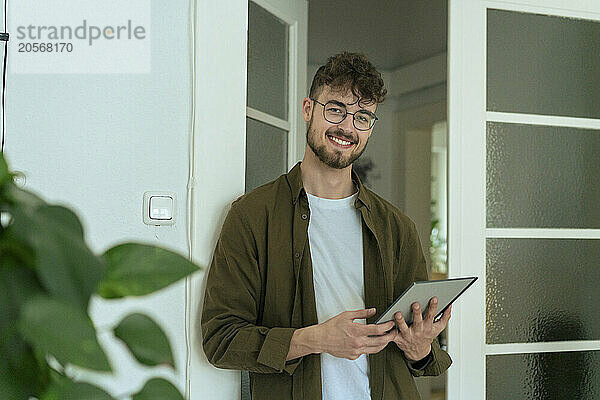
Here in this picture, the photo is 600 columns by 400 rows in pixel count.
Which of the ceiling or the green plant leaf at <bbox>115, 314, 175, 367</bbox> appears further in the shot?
the ceiling

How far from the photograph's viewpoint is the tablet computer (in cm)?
172

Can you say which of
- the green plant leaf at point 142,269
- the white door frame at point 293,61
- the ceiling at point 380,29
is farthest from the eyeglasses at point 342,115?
the ceiling at point 380,29

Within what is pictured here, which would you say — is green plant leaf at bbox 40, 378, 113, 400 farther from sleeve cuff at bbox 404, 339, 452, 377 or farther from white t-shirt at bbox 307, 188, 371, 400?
sleeve cuff at bbox 404, 339, 452, 377

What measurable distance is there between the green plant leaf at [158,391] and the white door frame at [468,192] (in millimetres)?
2129

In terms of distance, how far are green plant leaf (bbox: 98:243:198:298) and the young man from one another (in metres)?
1.49

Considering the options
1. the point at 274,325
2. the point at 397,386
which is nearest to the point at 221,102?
the point at 274,325

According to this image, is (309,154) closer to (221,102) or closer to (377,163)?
(221,102)

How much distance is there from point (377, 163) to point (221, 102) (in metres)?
3.88

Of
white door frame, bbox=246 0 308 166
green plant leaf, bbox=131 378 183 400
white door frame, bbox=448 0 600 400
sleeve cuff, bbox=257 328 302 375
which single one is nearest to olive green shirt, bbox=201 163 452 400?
sleeve cuff, bbox=257 328 302 375

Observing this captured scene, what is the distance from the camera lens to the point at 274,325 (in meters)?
1.95

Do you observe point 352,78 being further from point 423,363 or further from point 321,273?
point 423,363

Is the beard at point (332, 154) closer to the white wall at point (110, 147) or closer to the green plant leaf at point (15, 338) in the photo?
the white wall at point (110, 147)

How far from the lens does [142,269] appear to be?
35cm

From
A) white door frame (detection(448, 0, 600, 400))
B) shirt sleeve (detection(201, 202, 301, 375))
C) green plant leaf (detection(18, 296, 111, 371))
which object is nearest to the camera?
green plant leaf (detection(18, 296, 111, 371))
